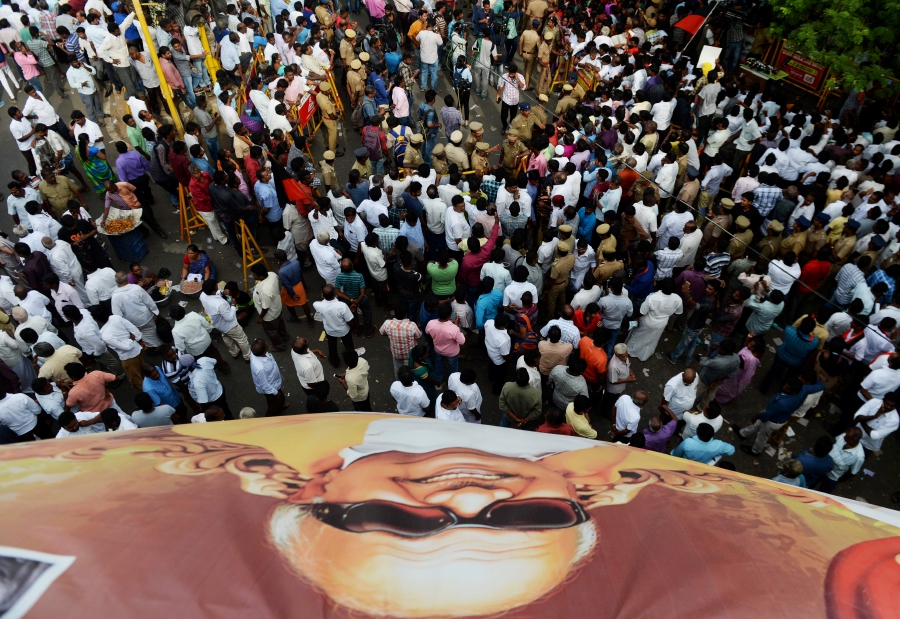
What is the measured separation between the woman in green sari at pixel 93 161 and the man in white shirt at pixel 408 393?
6203 millimetres

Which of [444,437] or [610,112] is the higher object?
[610,112]

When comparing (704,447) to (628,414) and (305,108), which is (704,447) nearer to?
(628,414)

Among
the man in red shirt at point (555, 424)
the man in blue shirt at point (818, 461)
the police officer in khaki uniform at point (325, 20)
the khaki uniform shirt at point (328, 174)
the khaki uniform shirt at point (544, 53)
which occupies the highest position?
the police officer in khaki uniform at point (325, 20)

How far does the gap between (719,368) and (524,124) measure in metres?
5.01

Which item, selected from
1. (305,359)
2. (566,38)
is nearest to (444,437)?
(305,359)

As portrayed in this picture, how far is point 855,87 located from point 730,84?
70.4 inches

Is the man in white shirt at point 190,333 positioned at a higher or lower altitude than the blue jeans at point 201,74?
lower

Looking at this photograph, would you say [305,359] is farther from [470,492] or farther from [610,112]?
[610,112]

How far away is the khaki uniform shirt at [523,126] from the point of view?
953 centimetres

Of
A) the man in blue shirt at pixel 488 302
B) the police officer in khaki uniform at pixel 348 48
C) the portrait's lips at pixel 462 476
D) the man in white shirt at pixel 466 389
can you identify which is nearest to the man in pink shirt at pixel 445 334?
the man in blue shirt at pixel 488 302

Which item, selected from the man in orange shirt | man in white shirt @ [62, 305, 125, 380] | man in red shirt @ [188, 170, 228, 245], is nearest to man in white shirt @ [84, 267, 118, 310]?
man in white shirt @ [62, 305, 125, 380]

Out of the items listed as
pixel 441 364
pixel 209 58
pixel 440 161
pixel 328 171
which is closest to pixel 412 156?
pixel 440 161

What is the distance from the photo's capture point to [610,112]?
9.31 m

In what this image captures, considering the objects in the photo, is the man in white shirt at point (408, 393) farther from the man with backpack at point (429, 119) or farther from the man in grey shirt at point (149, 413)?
the man with backpack at point (429, 119)
